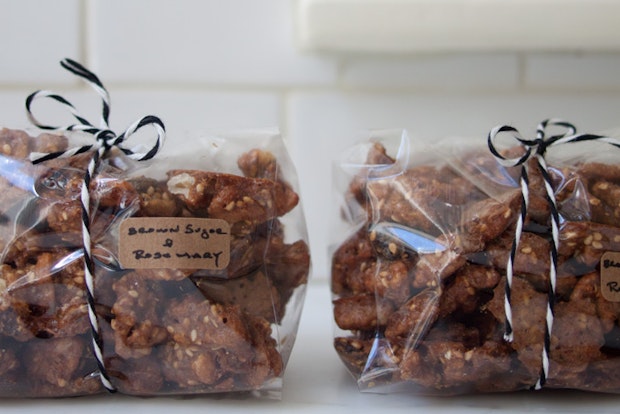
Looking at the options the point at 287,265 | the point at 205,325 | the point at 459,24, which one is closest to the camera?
the point at 205,325

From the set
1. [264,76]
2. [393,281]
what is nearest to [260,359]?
[393,281]

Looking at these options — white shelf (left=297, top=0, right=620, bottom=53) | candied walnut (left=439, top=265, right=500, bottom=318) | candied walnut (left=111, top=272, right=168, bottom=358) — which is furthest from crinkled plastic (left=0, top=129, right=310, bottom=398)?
white shelf (left=297, top=0, right=620, bottom=53)

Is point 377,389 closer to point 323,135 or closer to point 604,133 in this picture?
point 604,133

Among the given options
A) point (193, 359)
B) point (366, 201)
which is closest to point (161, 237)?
point (193, 359)

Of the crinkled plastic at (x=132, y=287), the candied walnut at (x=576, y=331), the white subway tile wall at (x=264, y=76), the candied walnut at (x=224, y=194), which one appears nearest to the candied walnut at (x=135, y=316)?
the crinkled plastic at (x=132, y=287)

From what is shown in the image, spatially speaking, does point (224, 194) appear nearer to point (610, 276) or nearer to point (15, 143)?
point (15, 143)

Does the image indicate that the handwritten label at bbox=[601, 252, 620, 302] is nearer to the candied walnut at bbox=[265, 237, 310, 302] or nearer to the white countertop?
the white countertop
